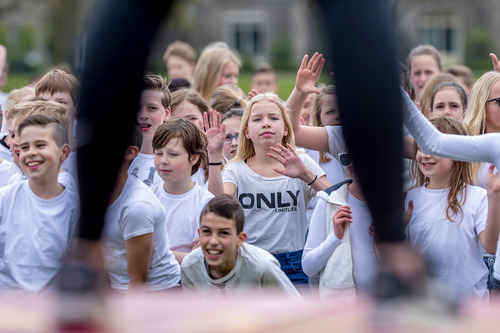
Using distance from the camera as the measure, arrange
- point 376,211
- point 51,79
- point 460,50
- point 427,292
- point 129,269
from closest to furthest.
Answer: point 427,292 < point 376,211 < point 129,269 < point 51,79 < point 460,50

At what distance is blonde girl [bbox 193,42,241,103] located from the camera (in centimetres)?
575

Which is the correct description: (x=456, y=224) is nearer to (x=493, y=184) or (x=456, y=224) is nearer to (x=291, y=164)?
(x=493, y=184)

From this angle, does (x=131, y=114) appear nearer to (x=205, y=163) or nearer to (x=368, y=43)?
(x=368, y=43)

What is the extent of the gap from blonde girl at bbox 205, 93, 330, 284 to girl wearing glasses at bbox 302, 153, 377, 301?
0.28 metres

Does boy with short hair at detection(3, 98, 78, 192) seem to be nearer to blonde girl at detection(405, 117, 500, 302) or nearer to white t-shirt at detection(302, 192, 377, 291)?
white t-shirt at detection(302, 192, 377, 291)

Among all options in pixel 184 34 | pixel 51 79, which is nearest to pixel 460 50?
pixel 184 34

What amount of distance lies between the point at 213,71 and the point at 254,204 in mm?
2544

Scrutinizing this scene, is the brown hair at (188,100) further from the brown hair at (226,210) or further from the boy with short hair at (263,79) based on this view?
the boy with short hair at (263,79)

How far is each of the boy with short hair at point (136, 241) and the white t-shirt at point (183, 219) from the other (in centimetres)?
36

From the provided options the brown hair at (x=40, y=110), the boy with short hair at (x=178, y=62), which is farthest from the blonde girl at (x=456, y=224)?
the boy with short hair at (x=178, y=62)

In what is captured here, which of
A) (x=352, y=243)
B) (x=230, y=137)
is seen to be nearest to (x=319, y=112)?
(x=230, y=137)

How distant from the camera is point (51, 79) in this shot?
417 cm

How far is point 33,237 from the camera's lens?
277cm

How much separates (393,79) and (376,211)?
0.94 feet
